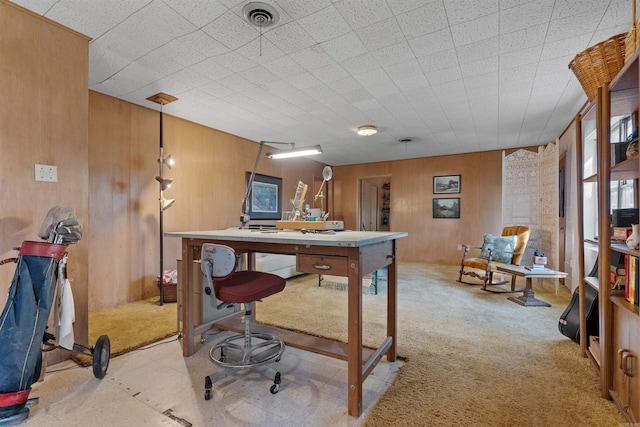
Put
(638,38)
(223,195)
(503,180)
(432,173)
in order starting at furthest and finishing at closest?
(432,173) < (503,180) < (223,195) < (638,38)

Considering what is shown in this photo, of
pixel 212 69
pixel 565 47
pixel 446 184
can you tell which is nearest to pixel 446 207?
pixel 446 184

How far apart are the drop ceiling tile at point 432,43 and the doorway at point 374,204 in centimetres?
466

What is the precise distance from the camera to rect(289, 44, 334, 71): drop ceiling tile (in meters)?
2.34

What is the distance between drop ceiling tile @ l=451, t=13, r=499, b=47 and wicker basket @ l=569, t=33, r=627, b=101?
57cm

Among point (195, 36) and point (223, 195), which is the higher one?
point (195, 36)

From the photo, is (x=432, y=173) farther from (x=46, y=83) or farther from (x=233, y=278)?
(x=46, y=83)

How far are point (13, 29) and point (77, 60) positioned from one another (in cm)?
33

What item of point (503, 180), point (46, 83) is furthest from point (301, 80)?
point (503, 180)

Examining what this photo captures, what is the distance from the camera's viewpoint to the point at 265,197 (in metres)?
5.42

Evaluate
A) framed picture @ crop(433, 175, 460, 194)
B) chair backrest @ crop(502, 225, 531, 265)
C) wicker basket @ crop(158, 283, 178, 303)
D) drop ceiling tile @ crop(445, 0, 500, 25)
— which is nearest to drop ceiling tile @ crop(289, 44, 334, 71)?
drop ceiling tile @ crop(445, 0, 500, 25)

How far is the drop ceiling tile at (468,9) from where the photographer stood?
5.95 feet

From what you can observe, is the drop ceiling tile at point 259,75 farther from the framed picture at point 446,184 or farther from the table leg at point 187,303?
the framed picture at point 446,184

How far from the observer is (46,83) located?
1968 millimetres

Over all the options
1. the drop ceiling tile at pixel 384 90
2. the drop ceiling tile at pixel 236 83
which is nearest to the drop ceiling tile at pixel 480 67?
the drop ceiling tile at pixel 384 90
